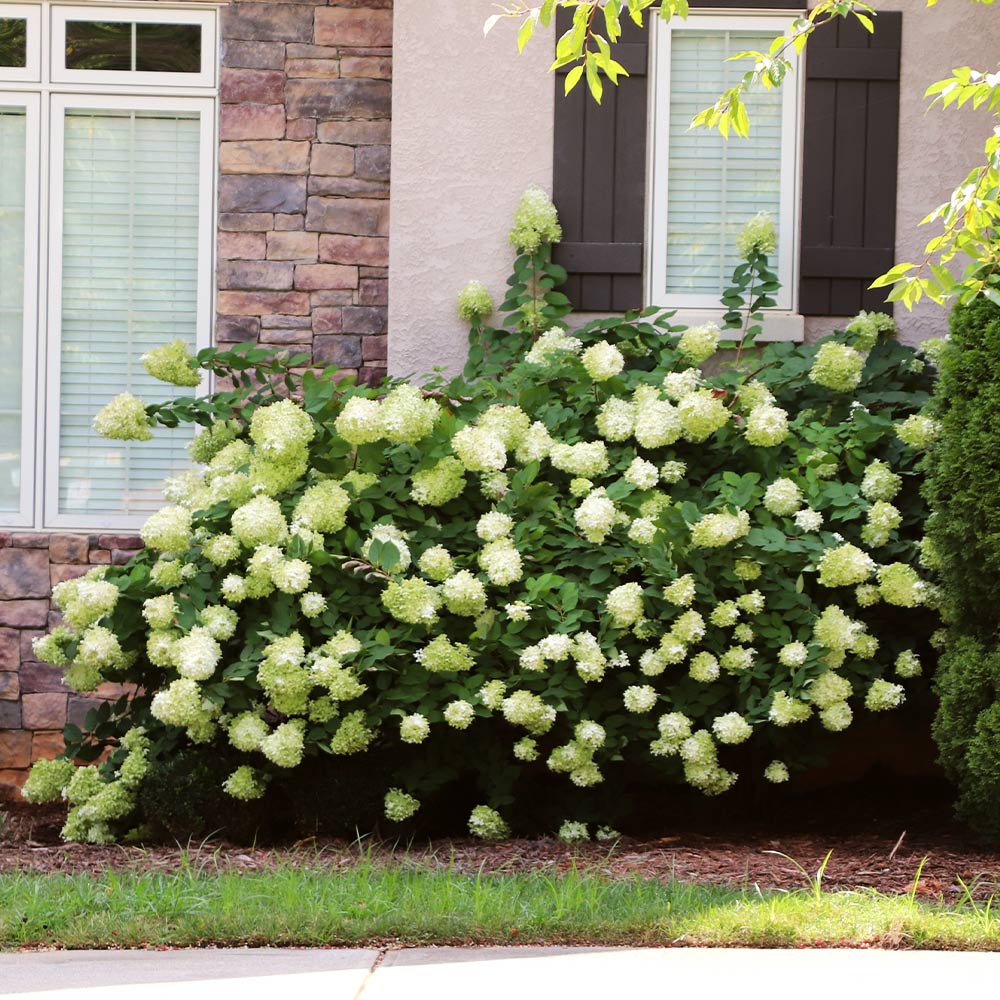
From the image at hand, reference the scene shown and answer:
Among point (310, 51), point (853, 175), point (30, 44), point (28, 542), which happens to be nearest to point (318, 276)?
point (310, 51)

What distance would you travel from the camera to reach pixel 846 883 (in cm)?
385

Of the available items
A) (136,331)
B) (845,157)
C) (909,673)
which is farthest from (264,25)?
(909,673)

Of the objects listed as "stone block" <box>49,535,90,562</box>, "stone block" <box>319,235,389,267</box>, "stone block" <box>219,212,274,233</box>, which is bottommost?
"stone block" <box>49,535,90,562</box>

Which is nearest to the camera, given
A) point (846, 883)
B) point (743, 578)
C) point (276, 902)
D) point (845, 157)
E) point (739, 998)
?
point (739, 998)

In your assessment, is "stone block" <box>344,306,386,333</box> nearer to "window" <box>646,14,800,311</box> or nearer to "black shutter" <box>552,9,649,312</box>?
"black shutter" <box>552,9,649,312</box>

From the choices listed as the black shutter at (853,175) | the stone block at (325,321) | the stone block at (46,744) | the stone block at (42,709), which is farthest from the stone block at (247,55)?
the stone block at (46,744)

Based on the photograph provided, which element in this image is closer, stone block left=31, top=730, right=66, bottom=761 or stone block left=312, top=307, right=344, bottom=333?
stone block left=31, top=730, right=66, bottom=761

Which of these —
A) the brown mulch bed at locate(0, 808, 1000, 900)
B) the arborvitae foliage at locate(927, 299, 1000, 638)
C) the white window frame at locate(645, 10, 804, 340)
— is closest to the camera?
the brown mulch bed at locate(0, 808, 1000, 900)

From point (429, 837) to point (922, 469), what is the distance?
7.08 feet

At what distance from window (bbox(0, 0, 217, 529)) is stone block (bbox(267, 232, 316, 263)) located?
31cm

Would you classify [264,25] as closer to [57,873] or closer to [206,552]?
[206,552]

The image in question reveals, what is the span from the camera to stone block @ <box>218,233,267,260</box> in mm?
5828

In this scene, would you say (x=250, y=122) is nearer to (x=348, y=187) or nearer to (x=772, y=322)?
(x=348, y=187)

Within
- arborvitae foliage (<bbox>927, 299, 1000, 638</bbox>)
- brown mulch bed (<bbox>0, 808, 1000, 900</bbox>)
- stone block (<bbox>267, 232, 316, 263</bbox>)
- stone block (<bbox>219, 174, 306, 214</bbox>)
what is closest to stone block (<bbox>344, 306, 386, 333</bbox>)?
stone block (<bbox>267, 232, 316, 263</bbox>)
